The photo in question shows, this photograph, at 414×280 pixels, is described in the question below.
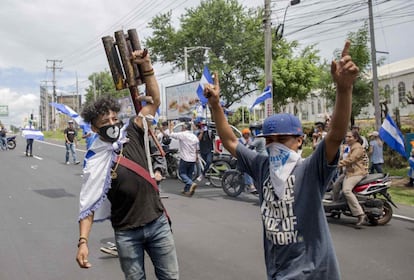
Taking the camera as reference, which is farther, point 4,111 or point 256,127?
point 4,111

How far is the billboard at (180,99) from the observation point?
2572cm

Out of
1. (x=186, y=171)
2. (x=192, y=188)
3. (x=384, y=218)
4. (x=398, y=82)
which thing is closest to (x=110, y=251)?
(x=384, y=218)

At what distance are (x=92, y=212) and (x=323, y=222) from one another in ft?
4.83

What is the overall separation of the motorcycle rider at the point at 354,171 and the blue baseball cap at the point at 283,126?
518 cm

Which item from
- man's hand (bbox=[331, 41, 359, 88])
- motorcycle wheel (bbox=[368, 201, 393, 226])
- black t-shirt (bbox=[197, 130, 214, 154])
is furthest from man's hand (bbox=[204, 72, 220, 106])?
black t-shirt (bbox=[197, 130, 214, 154])

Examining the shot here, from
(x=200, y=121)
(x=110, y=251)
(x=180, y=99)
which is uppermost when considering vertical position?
(x=180, y=99)

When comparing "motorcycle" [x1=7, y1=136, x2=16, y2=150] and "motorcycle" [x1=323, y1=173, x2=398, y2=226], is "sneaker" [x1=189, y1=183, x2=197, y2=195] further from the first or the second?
"motorcycle" [x1=7, y1=136, x2=16, y2=150]

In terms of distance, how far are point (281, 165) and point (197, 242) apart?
4.26 metres

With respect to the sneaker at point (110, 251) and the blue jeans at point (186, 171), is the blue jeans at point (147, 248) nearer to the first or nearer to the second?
the sneaker at point (110, 251)

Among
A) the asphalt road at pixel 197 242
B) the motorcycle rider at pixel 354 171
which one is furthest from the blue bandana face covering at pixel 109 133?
the motorcycle rider at pixel 354 171

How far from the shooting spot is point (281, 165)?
2383mm

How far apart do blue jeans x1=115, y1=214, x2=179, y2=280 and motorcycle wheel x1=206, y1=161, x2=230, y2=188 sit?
9.20 metres

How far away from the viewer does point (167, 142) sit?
1364cm

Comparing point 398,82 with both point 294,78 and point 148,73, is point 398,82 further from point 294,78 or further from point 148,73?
point 148,73
